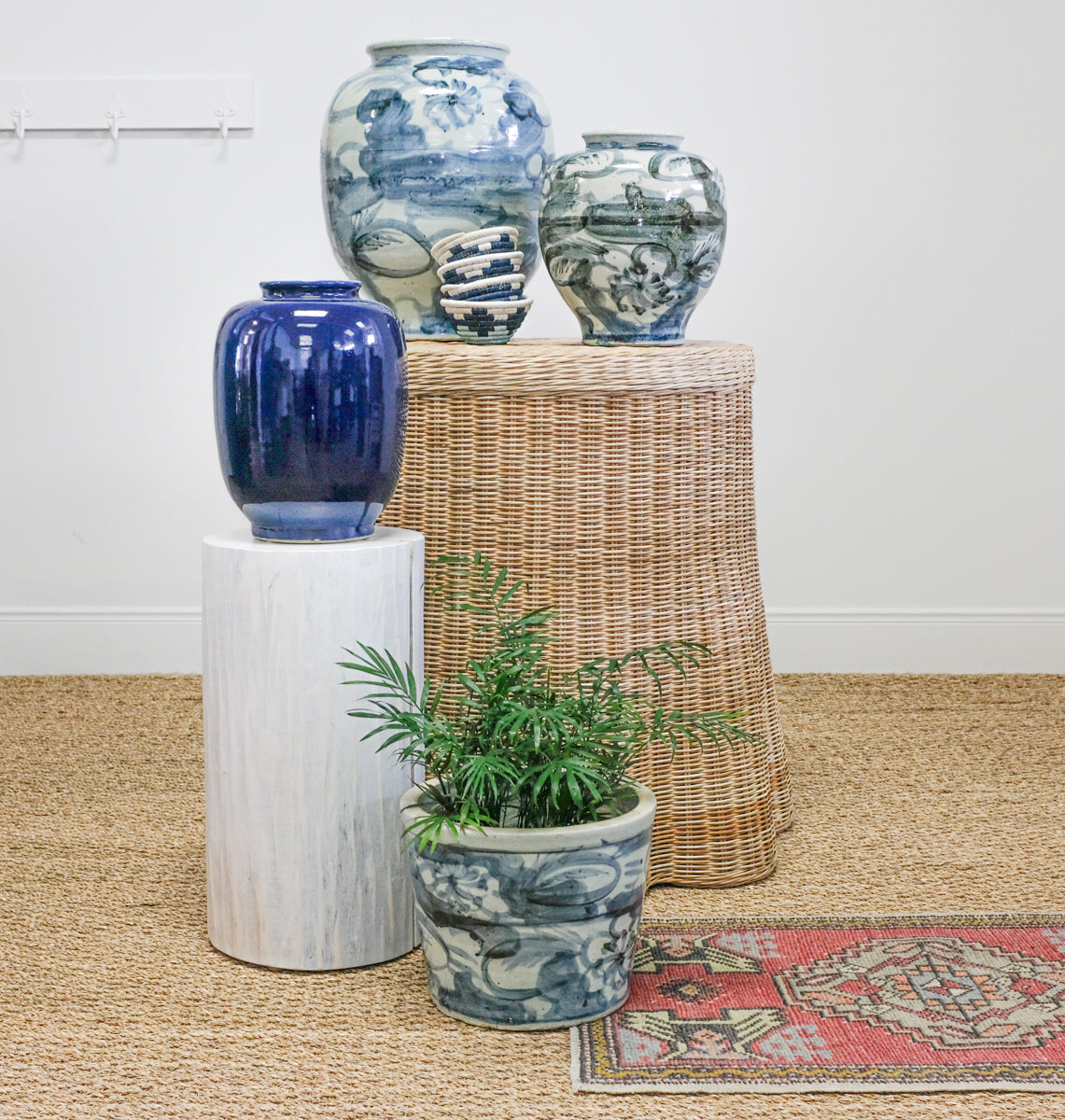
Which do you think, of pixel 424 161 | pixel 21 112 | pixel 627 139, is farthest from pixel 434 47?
pixel 21 112

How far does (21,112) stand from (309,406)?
1531 mm

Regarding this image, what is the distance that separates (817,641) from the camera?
8.63 feet

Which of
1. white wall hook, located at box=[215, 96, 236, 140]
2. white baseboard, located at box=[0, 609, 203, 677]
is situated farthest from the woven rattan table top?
white baseboard, located at box=[0, 609, 203, 677]

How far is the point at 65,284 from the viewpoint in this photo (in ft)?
8.30

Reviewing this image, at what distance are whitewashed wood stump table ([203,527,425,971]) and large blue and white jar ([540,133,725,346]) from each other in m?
0.41

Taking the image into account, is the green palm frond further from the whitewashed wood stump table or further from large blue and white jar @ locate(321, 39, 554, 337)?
large blue and white jar @ locate(321, 39, 554, 337)

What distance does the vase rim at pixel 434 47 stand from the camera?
166cm

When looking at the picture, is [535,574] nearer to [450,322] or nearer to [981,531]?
[450,322]

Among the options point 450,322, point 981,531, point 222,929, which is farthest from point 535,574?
point 981,531

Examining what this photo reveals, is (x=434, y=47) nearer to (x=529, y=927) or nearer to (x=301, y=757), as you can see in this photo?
(x=301, y=757)

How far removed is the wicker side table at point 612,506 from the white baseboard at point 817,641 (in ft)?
3.49

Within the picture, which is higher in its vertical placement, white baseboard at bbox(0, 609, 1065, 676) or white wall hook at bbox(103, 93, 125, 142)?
white wall hook at bbox(103, 93, 125, 142)

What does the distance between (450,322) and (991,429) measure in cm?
132

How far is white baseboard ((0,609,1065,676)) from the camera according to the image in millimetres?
2619
